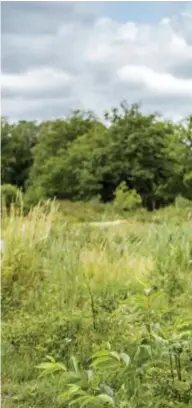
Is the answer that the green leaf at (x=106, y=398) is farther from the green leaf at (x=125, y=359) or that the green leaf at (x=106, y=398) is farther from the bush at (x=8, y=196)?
the bush at (x=8, y=196)

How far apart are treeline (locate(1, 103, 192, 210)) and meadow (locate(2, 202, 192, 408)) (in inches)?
765

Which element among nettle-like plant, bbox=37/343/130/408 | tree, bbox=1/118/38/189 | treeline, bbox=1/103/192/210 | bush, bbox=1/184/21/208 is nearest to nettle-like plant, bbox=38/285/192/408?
nettle-like plant, bbox=37/343/130/408

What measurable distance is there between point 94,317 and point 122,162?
2349 centimetres

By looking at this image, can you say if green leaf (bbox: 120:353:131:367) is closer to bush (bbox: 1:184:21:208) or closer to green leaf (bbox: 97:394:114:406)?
green leaf (bbox: 97:394:114:406)

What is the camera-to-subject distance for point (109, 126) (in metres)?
29.6

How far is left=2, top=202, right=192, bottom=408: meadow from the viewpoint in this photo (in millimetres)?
1978

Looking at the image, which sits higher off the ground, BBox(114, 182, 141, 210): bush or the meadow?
the meadow

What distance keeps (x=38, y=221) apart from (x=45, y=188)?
22658mm

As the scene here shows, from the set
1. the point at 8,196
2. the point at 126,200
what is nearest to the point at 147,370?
the point at 8,196

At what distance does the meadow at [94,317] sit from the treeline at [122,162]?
19.4 metres

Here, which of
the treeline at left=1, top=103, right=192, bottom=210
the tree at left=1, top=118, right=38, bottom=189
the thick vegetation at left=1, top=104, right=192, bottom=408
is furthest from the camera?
the tree at left=1, top=118, right=38, bottom=189

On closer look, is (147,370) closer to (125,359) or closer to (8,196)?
(125,359)

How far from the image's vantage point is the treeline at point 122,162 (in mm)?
26562

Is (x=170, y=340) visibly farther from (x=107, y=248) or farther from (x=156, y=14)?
(x=107, y=248)
